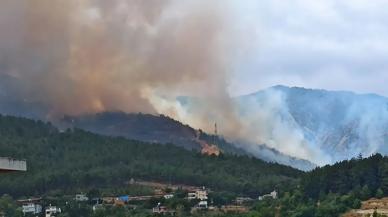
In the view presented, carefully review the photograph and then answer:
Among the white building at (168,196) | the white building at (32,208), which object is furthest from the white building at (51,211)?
the white building at (168,196)

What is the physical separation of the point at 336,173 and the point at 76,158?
272ft

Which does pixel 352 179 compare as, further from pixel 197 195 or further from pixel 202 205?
pixel 197 195

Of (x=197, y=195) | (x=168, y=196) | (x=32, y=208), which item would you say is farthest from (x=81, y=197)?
(x=197, y=195)

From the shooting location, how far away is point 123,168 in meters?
170

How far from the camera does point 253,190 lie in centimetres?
15488

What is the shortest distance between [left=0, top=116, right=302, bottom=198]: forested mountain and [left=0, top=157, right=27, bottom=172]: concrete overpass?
125 metres

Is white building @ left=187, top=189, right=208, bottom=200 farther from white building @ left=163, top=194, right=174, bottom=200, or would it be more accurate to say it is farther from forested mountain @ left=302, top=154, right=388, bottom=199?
forested mountain @ left=302, top=154, right=388, bottom=199

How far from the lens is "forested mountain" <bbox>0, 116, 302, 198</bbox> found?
6250 inches

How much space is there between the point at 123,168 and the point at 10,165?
15041 cm

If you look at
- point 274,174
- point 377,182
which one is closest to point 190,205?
point 377,182

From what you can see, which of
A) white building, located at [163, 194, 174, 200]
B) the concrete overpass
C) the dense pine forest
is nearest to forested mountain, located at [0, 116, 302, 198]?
the dense pine forest

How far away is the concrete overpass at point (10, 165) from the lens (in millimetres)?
19828

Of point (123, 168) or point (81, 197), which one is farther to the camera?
point (123, 168)

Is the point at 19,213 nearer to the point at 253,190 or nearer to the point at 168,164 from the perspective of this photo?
the point at 253,190
